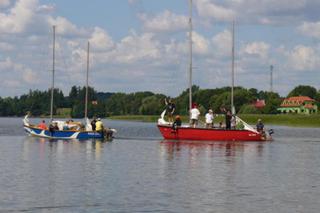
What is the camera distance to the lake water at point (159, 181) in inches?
945

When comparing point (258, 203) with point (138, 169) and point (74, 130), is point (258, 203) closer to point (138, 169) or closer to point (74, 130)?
point (138, 169)

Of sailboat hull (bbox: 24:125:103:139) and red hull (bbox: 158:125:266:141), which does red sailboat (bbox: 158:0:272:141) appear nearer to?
red hull (bbox: 158:125:266:141)

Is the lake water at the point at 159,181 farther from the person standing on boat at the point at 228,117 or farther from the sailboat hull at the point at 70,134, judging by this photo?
the sailboat hull at the point at 70,134

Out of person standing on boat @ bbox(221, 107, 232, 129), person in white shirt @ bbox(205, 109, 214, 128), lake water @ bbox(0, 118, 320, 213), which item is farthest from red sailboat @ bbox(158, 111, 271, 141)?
lake water @ bbox(0, 118, 320, 213)

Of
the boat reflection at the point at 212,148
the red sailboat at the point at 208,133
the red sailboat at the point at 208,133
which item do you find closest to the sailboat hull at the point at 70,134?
the red sailboat at the point at 208,133

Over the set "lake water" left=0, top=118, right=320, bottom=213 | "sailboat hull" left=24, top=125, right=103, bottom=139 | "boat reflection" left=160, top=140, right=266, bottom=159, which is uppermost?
"sailboat hull" left=24, top=125, right=103, bottom=139

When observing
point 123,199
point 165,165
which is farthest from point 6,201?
point 165,165

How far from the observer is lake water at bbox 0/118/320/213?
2400 cm

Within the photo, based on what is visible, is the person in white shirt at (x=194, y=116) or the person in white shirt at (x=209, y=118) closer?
the person in white shirt at (x=209, y=118)

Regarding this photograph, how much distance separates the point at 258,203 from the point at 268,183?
5.75m

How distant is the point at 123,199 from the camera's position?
82.2 feet

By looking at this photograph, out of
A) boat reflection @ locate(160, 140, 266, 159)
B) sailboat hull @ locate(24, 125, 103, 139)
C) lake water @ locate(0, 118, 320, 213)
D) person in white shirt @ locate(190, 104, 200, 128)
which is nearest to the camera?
lake water @ locate(0, 118, 320, 213)

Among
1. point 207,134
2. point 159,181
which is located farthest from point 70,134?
point 159,181

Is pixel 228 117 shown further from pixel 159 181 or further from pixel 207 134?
pixel 159 181
